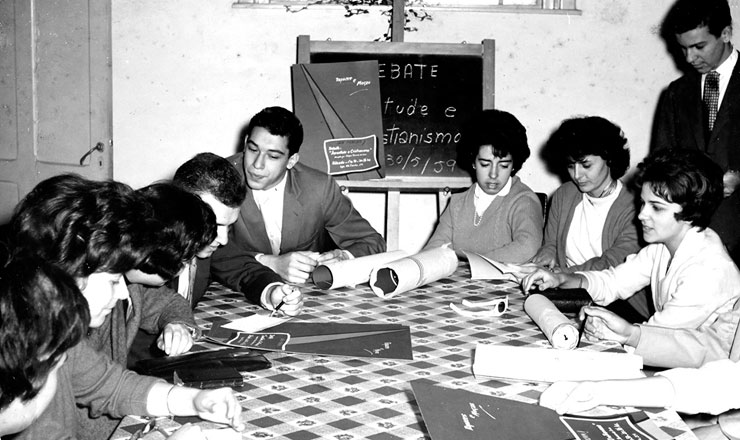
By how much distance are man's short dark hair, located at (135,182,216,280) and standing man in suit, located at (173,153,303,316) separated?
0.27 meters

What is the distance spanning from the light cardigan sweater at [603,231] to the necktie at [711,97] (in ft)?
1.95

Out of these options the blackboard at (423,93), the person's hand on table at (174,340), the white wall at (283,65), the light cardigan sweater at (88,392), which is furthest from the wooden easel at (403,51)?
the light cardigan sweater at (88,392)

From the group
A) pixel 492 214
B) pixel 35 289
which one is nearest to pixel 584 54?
pixel 492 214

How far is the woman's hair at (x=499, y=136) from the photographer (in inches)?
130

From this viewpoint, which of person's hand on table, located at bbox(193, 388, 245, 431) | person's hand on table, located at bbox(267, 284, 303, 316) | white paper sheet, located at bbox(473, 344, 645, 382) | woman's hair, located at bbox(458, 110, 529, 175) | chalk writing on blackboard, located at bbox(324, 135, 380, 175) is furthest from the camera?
chalk writing on blackboard, located at bbox(324, 135, 380, 175)

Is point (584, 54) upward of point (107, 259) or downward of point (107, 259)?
upward

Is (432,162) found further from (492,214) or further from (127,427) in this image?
(127,427)

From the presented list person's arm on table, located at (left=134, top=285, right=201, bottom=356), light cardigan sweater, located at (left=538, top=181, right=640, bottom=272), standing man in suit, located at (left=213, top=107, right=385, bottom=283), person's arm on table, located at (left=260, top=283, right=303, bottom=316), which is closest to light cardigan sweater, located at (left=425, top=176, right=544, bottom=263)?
light cardigan sweater, located at (left=538, top=181, right=640, bottom=272)

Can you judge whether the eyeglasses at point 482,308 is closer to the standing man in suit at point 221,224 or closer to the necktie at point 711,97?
the standing man in suit at point 221,224

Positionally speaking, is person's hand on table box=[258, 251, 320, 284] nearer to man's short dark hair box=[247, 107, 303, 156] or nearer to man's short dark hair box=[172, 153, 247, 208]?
man's short dark hair box=[172, 153, 247, 208]

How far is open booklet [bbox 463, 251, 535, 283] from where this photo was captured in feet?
8.75

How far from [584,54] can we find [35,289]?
367 centimetres

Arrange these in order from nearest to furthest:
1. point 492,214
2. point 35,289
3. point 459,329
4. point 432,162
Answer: point 35,289, point 459,329, point 492,214, point 432,162

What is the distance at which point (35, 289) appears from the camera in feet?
3.92
